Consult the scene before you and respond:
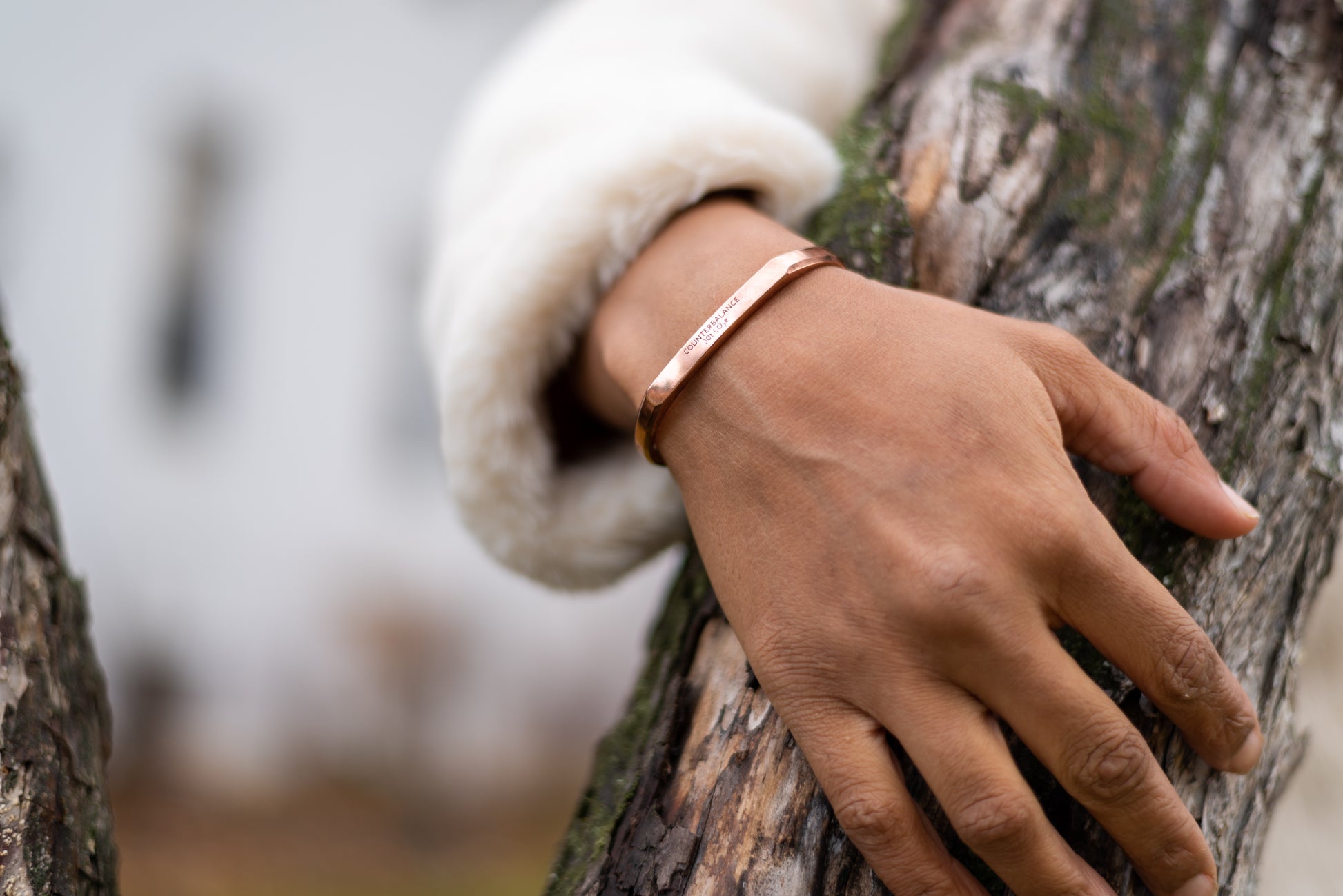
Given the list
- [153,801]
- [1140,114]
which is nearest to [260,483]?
[153,801]

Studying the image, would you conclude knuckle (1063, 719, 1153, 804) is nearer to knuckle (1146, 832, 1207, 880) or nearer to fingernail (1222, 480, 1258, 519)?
knuckle (1146, 832, 1207, 880)

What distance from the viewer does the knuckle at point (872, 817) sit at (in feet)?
1.91

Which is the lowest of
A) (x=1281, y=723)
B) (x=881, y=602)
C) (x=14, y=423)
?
(x=14, y=423)

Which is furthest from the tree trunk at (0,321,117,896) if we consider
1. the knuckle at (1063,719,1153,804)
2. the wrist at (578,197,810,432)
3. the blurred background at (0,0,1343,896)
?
the blurred background at (0,0,1343,896)

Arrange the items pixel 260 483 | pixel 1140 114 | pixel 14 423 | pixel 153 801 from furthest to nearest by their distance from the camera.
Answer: pixel 260 483, pixel 153 801, pixel 1140 114, pixel 14 423

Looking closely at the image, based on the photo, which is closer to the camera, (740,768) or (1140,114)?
(740,768)

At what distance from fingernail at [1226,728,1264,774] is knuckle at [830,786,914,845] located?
0.29m

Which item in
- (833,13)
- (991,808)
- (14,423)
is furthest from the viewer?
(833,13)

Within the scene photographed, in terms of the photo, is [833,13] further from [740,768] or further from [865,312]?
[740,768]

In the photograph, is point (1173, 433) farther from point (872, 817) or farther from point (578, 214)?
point (578, 214)

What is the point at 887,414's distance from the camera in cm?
61

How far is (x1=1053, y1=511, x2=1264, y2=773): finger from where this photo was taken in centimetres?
58

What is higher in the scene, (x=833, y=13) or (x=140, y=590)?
(x=833, y=13)

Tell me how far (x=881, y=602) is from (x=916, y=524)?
6cm
